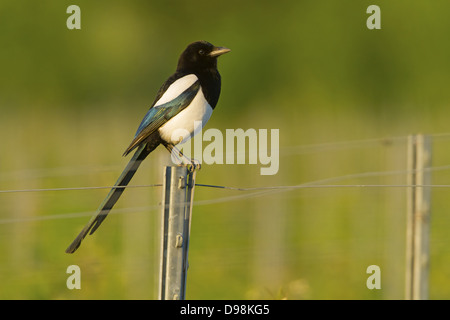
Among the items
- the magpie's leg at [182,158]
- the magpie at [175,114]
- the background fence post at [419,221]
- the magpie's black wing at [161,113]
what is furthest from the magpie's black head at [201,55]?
the background fence post at [419,221]

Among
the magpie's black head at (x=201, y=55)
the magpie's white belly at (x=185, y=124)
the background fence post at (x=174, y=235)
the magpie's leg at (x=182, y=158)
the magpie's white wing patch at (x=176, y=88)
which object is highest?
the magpie's black head at (x=201, y=55)

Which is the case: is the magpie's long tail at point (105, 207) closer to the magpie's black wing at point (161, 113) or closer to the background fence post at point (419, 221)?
the magpie's black wing at point (161, 113)

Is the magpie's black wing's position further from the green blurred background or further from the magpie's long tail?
the green blurred background

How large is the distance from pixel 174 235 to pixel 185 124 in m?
1.17

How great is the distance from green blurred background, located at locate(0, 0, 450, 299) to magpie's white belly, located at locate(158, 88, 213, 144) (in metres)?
0.38

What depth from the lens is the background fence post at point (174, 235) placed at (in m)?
3.09

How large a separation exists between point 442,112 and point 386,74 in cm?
248

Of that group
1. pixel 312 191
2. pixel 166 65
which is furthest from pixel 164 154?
pixel 166 65

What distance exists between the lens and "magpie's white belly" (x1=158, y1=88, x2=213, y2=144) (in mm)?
4160

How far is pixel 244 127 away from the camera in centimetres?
1269

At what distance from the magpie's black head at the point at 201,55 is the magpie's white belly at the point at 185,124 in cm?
32

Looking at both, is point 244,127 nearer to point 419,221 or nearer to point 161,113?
point 419,221

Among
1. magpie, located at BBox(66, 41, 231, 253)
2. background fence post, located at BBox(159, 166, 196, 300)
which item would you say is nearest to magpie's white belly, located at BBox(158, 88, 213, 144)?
magpie, located at BBox(66, 41, 231, 253)

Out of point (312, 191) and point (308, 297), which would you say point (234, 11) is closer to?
point (312, 191)
